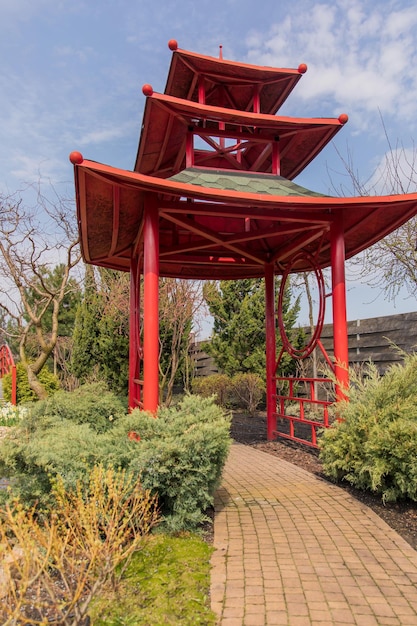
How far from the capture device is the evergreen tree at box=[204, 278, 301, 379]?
13102 millimetres

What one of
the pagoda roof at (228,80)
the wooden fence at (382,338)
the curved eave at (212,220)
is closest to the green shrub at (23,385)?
the curved eave at (212,220)

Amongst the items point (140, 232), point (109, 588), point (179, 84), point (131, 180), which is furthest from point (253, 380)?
point (109, 588)

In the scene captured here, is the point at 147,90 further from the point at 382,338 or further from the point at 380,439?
the point at 382,338

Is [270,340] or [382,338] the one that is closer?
[270,340]

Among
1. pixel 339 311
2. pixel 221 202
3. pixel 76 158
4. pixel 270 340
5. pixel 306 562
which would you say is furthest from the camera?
pixel 270 340

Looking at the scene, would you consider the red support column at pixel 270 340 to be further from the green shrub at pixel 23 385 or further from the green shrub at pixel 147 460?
the green shrub at pixel 23 385

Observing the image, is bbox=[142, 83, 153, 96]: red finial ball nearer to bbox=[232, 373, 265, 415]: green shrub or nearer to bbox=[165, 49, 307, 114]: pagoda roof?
bbox=[165, 49, 307, 114]: pagoda roof

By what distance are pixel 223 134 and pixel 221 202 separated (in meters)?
1.59

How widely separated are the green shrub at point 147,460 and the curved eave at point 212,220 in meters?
2.49

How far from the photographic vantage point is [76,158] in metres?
4.19

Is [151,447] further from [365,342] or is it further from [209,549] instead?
[365,342]

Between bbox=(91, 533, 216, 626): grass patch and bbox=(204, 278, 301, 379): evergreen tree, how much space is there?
9.63 m

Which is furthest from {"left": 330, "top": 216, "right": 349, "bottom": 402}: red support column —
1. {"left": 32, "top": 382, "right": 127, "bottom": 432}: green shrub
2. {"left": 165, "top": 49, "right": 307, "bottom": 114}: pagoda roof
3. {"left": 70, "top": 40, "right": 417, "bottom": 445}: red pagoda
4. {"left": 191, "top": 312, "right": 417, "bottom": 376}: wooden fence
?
{"left": 191, "top": 312, "right": 417, "bottom": 376}: wooden fence

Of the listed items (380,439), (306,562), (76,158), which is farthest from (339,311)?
(76,158)
